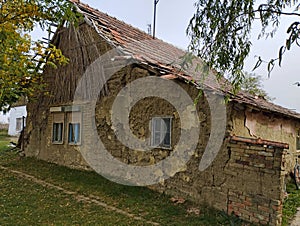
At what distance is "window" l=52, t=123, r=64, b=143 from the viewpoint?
11.3m

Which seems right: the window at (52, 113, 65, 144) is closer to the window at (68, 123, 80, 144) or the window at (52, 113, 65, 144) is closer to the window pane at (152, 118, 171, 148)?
the window at (68, 123, 80, 144)

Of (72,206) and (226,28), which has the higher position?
(226,28)

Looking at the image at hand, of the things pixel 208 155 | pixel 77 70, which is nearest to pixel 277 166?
pixel 208 155

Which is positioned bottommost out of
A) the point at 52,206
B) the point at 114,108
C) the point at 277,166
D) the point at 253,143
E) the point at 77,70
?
the point at 52,206

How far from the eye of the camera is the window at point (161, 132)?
771cm

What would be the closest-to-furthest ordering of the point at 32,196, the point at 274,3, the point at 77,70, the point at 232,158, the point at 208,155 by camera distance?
the point at 274,3, the point at 232,158, the point at 208,155, the point at 32,196, the point at 77,70

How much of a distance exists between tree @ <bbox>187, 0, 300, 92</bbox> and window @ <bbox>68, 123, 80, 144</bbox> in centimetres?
726

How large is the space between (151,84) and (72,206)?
12.3 ft

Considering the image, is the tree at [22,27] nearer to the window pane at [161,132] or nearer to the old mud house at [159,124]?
the old mud house at [159,124]

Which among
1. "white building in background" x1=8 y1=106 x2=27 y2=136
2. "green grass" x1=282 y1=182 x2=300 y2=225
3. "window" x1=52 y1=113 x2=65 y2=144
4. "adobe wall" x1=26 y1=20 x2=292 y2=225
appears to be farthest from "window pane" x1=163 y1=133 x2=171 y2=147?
"white building in background" x1=8 y1=106 x2=27 y2=136

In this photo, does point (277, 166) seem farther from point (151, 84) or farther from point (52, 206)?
point (52, 206)

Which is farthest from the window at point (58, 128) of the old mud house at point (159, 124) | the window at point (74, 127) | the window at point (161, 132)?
the window at point (161, 132)

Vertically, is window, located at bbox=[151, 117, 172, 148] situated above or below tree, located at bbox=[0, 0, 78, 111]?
below

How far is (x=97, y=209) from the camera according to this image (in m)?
6.44
